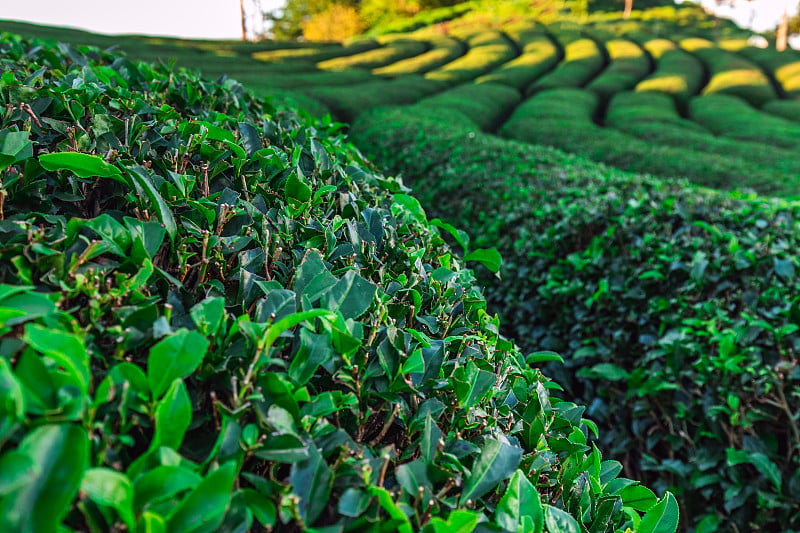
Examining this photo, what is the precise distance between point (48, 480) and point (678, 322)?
350cm

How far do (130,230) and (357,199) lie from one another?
0.76 meters

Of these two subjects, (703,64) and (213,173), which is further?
(703,64)

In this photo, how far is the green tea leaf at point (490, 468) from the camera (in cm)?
86

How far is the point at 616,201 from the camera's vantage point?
12.9ft

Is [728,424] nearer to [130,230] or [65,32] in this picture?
[130,230]

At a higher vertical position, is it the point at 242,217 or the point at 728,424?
the point at 242,217

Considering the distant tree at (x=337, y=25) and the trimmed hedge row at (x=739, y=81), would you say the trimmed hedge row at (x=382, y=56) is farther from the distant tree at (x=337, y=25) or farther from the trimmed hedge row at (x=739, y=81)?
the distant tree at (x=337, y=25)

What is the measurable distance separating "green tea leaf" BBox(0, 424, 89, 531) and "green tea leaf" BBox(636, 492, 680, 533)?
99cm

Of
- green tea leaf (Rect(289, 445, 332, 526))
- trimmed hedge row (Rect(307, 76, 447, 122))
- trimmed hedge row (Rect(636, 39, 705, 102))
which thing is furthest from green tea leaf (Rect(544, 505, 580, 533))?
trimmed hedge row (Rect(636, 39, 705, 102))

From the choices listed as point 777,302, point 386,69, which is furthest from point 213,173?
point 386,69

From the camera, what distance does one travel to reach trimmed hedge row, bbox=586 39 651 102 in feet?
69.2

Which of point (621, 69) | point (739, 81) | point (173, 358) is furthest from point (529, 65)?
point (173, 358)

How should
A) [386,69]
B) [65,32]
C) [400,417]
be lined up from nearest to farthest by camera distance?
[400,417], [65,32], [386,69]

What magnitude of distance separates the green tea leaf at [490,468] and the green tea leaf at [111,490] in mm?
502
